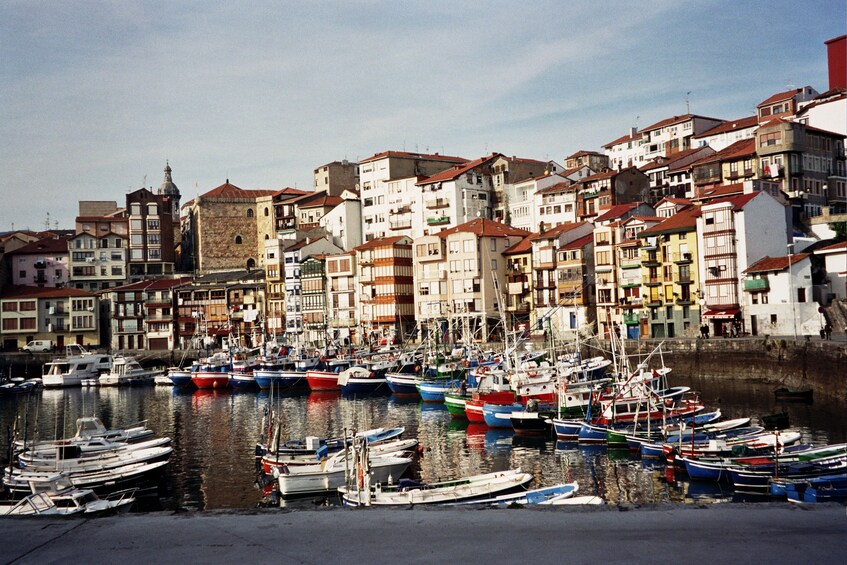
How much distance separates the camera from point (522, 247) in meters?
100

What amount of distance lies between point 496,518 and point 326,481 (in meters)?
22.8

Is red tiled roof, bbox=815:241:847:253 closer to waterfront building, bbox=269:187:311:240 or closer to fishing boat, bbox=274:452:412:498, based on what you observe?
fishing boat, bbox=274:452:412:498

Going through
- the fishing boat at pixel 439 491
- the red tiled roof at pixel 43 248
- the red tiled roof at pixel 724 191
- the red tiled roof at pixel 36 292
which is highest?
the red tiled roof at pixel 43 248

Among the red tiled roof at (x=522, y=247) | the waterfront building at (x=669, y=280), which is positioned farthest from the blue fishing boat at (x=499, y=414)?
the red tiled roof at (x=522, y=247)

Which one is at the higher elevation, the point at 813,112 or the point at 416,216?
the point at 813,112

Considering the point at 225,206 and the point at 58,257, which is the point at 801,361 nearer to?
the point at 225,206

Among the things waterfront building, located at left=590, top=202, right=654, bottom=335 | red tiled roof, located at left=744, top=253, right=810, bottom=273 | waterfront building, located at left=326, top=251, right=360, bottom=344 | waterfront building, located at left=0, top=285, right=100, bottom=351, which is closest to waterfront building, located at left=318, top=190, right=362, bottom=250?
waterfront building, located at left=326, top=251, right=360, bottom=344

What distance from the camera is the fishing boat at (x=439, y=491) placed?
2681 centimetres

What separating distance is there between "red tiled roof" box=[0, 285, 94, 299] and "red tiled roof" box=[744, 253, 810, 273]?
8976 cm

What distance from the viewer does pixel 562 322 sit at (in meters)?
92.6

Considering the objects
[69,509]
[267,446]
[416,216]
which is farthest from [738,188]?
[69,509]

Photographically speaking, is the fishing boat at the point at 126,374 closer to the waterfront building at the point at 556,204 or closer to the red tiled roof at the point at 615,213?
the waterfront building at the point at 556,204

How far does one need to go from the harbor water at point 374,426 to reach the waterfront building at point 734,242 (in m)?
10.9

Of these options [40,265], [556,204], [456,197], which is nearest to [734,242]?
[556,204]
